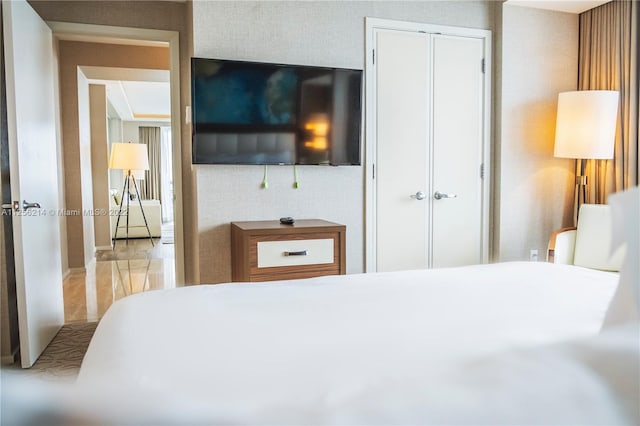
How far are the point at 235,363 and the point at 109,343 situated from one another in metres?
0.34

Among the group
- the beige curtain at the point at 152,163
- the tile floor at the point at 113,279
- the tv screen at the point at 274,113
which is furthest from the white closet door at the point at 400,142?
the beige curtain at the point at 152,163

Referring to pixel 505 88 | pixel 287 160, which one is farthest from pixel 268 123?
pixel 505 88

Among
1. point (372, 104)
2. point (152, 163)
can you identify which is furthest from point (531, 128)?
point (152, 163)

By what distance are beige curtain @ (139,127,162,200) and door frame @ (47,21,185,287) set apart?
877 cm

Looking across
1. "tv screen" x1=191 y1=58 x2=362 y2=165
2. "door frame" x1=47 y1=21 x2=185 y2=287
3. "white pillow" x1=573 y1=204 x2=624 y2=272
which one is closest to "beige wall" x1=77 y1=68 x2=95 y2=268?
"door frame" x1=47 y1=21 x2=185 y2=287

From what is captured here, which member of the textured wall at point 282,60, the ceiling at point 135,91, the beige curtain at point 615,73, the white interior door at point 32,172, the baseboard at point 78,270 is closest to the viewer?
the white interior door at point 32,172

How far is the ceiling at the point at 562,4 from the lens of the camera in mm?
3570

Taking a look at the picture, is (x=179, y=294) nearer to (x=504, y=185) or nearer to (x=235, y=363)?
(x=235, y=363)

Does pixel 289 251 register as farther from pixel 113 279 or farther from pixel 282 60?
pixel 113 279

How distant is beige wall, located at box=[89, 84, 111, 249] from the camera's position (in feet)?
21.1

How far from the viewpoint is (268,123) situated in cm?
314

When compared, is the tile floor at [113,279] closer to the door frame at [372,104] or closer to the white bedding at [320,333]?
the door frame at [372,104]

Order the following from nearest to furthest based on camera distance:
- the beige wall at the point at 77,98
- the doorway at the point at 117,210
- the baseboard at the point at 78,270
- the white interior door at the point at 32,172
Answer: the white interior door at the point at 32,172 → the doorway at the point at 117,210 → the beige wall at the point at 77,98 → the baseboard at the point at 78,270

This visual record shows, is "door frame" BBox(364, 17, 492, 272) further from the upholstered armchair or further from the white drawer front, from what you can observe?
the upholstered armchair
